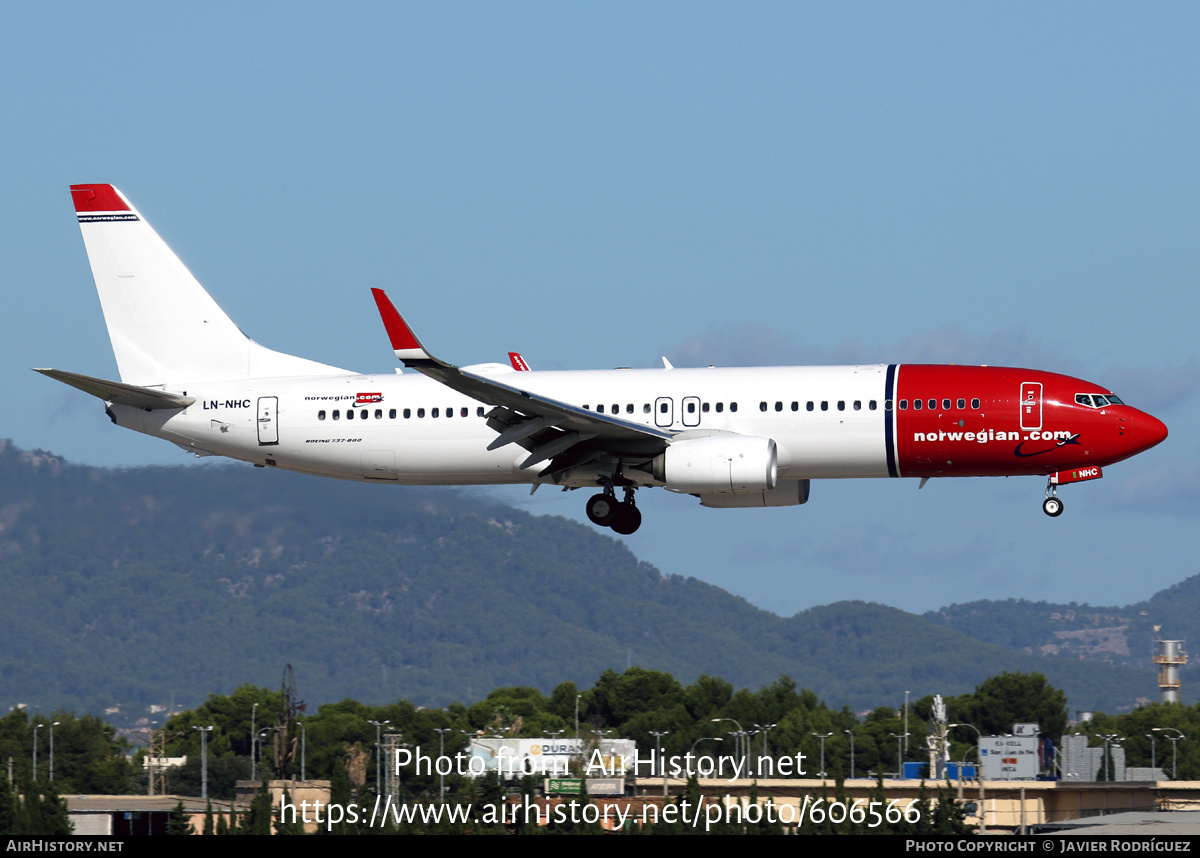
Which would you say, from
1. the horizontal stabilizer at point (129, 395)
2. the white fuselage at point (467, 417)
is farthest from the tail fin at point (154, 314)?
the horizontal stabilizer at point (129, 395)

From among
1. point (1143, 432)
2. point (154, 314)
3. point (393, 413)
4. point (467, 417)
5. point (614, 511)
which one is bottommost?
point (614, 511)

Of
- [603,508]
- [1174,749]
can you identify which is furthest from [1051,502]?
[1174,749]

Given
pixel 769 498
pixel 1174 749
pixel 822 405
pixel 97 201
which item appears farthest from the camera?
pixel 1174 749

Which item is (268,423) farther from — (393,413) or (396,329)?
(396,329)

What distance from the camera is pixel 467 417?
45.3 metres

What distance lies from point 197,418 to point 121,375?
4.21 meters

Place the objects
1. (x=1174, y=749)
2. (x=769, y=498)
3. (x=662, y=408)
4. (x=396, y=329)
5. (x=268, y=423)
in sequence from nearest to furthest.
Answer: (x=396, y=329)
(x=662, y=408)
(x=769, y=498)
(x=268, y=423)
(x=1174, y=749)

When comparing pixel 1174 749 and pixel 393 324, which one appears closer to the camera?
pixel 393 324

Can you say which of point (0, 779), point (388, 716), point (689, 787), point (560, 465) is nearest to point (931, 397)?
point (560, 465)

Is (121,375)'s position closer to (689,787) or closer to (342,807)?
(342,807)

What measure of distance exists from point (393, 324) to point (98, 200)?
1646 centimetres

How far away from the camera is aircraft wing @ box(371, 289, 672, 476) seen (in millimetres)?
39281

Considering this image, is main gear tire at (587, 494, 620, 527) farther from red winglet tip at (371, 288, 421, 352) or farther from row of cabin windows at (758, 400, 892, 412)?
red winglet tip at (371, 288, 421, 352)

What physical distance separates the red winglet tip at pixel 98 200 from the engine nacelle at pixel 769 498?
2121 cm
